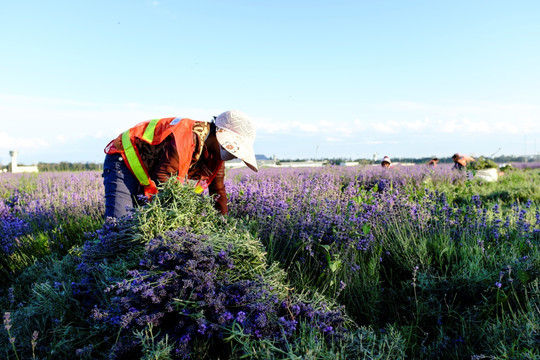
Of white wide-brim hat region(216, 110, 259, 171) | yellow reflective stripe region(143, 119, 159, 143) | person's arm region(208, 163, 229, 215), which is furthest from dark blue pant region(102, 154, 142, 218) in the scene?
white wide-brim hat region(216, 110, 259, 171)

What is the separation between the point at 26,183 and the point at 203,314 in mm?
7930

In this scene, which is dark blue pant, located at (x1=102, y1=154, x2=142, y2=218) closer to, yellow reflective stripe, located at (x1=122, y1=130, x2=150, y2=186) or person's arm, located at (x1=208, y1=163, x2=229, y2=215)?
yellow reflective stripe, located at (x1=122, y1=130, x2=150, y2=186)

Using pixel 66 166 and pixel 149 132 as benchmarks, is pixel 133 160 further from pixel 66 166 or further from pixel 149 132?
pixel 66 166

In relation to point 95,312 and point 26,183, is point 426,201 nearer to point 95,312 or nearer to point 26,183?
point 95,312

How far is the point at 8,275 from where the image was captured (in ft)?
12.1

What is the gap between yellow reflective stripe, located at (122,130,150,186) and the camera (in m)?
3.09

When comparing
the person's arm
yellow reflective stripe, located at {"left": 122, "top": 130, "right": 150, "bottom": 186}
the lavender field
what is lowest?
the lavender field

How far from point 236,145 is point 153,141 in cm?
65

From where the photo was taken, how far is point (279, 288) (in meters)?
2.18

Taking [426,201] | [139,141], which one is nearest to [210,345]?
[139,141]

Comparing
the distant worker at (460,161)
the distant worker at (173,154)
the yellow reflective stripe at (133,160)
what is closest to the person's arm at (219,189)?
the distant worker at (173,154)

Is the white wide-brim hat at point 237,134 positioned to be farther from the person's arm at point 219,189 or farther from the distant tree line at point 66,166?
the distant tree line at point 66,166

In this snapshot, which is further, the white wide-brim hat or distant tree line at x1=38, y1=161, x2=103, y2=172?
distant tree line at x1=38, y1=161, x2=103, y2=172

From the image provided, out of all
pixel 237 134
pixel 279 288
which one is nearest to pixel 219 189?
pixel 237 134
